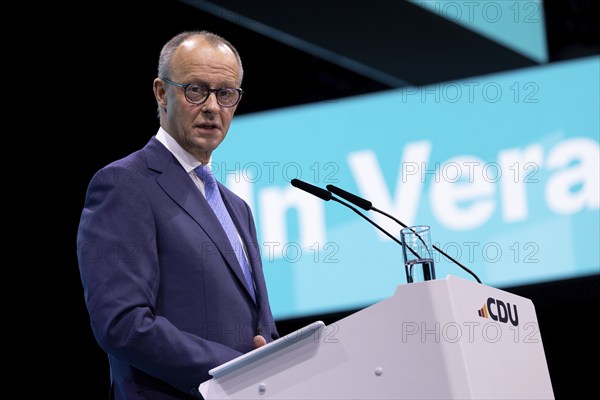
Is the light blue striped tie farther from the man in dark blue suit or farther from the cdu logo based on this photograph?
Answer: the cdu logo

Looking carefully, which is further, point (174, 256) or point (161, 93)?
point (161, 93)

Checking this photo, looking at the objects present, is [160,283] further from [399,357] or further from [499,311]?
[499,311]

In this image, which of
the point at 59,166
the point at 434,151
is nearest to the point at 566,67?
the point at 434,151

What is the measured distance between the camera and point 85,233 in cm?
209

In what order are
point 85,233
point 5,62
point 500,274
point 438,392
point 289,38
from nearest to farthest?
point 438,392 < point 85,233 < point 500,274 < point 5,62 < point 289,38

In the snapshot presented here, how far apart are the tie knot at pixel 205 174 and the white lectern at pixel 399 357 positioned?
0.73 meters

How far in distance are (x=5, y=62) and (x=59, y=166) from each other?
2.11 feet

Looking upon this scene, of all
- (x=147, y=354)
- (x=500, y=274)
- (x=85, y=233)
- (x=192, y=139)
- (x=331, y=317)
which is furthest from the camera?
(x=331, y=317)

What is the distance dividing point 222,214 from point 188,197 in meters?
0.17

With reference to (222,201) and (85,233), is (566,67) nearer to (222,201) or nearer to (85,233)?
(222,201)

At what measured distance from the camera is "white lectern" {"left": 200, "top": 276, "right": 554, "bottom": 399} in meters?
1.69

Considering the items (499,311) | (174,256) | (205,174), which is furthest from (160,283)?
(499,311)

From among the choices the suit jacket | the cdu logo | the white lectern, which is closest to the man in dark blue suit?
the suit jacket

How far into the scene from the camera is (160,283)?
2102mm
